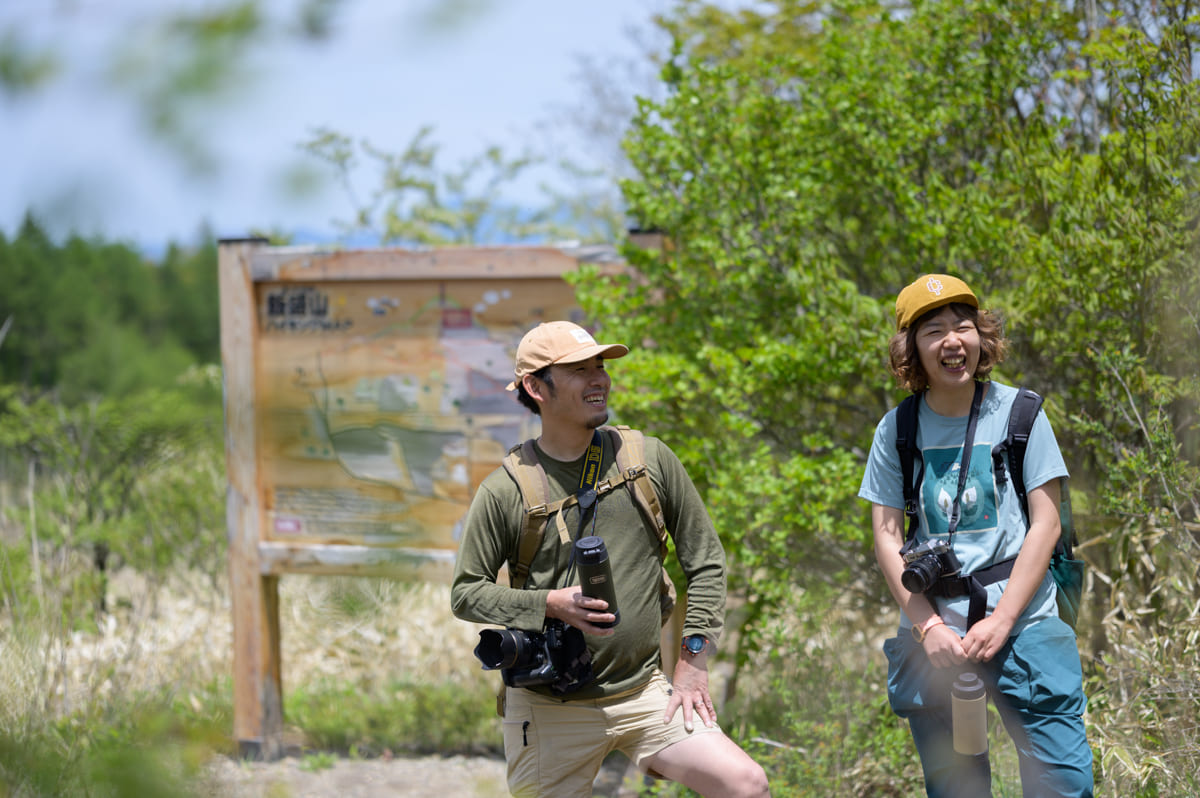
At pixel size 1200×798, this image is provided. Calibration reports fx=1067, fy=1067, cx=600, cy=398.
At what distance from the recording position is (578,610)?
2.44 m

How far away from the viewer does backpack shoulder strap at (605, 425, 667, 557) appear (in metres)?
2.66

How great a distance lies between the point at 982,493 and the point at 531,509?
3.48 feet

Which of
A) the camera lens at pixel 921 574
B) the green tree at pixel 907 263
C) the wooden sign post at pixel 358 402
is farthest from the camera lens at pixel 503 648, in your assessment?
the wooden sign post at pixel 358 402

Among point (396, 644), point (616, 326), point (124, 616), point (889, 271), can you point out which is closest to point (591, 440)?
point (616, 326)

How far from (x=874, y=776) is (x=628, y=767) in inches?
54.5

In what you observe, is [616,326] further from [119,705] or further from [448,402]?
[119,705]

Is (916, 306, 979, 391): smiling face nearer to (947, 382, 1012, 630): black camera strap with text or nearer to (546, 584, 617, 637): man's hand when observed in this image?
(947, 382, 1012, 630): black camera strap with text

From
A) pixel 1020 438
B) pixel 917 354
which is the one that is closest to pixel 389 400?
pixel 917 354

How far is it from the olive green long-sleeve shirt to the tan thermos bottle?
596mm

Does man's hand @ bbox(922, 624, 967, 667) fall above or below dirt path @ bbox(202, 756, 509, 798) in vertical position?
above

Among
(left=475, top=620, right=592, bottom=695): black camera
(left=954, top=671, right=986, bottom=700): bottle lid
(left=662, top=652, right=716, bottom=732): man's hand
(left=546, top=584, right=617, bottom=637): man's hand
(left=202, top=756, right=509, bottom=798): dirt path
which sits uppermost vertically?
(left=546, top=584, right=617, bottom=637): man's hand

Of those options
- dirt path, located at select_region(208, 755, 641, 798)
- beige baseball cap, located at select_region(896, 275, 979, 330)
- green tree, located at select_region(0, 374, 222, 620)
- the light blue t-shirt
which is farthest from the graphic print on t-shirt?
green tree, located at select_region(0, 374, 222, 620)

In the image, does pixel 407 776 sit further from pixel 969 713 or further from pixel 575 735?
pixel 969 713

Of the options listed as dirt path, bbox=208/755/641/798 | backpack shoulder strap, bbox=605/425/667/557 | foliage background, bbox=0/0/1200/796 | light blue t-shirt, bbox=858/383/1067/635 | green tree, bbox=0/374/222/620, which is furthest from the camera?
green tree, bbox=0/374/222/620
